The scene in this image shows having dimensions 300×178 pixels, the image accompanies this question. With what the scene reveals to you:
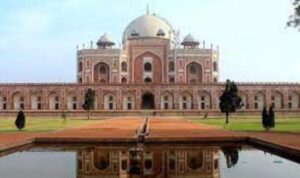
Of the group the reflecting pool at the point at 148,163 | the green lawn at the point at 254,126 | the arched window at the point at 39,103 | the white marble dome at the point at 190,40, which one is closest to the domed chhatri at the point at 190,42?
the white marble dome at the point at 190,40

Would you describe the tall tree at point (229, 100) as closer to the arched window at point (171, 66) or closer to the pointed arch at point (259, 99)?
the pointed arch at point (259, 99)

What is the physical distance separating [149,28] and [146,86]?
9.91 meters

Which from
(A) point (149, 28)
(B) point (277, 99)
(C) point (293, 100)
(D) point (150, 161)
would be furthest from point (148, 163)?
(A) point (149, 28)

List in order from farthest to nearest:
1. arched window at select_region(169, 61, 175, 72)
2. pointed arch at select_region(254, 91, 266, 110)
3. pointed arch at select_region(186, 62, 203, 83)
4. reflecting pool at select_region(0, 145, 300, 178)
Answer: arched window at select_region(169, 61, 175, 72)
pointed arch at select_region(186, 62, 203, 83)
pointed arch at select_region(254, 91, 266, 110)
reflecting pool at select_region(0, 145, 300, 178)

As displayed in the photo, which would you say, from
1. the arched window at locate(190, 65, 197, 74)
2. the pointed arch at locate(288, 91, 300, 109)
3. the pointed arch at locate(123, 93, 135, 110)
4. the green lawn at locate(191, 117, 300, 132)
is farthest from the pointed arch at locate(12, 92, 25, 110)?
the green lawn at locate(191, 117, 300, 132)

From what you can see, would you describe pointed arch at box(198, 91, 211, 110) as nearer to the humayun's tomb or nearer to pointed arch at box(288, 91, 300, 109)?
the humayun's tomb

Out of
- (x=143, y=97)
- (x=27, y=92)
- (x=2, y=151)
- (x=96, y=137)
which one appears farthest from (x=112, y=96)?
(x=2, y=151)

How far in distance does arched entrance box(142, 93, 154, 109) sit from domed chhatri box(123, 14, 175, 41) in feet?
26.3

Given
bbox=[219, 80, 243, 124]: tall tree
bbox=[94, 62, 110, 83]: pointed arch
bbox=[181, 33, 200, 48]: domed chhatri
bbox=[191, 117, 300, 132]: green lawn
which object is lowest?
bbox=[191, 117, 300, 132]: green lawn

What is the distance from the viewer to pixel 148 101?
5506 centimetres

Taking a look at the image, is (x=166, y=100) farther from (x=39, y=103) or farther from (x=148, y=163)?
(x=148, y=163)

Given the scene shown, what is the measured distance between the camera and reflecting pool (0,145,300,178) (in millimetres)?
9812

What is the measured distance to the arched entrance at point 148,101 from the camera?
177ft

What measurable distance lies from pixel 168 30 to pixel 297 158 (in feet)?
166
